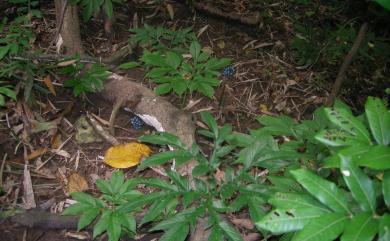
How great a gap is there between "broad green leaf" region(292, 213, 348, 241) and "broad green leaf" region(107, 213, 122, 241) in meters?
1.12

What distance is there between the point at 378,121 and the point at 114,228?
4.23ft

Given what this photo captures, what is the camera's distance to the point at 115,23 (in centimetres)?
324

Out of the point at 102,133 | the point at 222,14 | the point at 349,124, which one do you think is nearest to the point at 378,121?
the point at 349,124

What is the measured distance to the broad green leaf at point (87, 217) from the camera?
1.97 meters

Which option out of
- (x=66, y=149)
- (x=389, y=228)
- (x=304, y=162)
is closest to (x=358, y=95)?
(x=304, y=162)

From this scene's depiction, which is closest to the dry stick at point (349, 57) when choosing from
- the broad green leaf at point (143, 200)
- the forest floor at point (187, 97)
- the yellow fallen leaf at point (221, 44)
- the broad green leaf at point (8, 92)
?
the forest floor at point (187, 97)

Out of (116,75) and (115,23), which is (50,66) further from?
(115,23)

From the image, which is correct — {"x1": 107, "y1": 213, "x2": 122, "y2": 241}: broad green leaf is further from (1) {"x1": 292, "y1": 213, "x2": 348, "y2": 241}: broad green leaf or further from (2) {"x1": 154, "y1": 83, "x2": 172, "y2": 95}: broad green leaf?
(1) {"x1": 292, "y1": 213, "x2": 348, "y2": 241}: broad green leaf

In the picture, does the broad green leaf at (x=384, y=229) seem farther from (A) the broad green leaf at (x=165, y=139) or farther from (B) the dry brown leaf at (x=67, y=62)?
(B) the dry brown leaf at (x=67, y=62)

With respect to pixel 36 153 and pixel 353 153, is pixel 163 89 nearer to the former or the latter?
pixel 36 153

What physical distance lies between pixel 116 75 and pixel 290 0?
75.4 inches

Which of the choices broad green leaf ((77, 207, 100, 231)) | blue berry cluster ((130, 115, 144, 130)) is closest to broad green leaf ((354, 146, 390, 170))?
broad green leaf ((77, 207, 100, 231))

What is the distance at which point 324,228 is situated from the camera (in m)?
Result: 0.97

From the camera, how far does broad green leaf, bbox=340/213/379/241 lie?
0.93 meters
